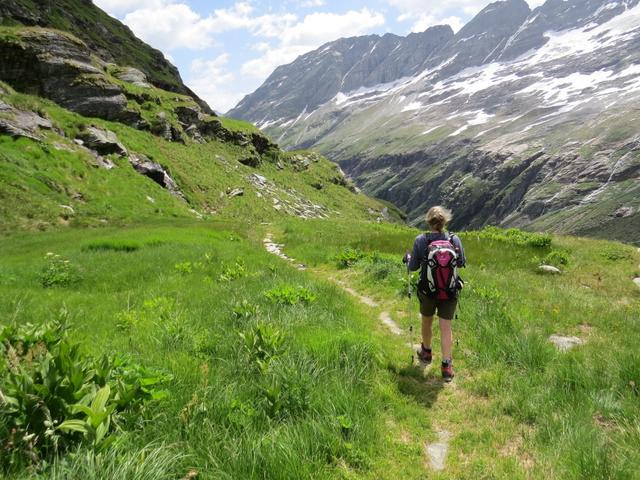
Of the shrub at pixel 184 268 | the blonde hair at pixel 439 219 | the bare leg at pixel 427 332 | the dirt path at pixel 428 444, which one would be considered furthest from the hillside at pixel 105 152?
the blonde hair at pixel 439 219

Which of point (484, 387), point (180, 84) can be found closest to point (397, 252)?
point (484, 387)

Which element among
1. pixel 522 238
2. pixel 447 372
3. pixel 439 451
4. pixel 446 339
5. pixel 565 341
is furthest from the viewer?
pixel 522 238

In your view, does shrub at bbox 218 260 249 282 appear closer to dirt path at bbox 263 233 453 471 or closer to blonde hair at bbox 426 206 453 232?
dirt path at bbox 263 233 453 471

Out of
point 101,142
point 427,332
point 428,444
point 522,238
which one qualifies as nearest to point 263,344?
point 428,444

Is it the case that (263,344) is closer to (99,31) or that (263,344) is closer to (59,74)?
(59,74)

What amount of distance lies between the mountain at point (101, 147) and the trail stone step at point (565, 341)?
90.3 ft

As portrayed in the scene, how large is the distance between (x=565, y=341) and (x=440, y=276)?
3.76 metres

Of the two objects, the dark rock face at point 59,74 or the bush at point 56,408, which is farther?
the dark rock face at point 59,74

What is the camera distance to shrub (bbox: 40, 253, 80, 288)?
12539mm

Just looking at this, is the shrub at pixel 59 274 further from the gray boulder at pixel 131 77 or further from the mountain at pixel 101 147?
the gray boulder at pixel 131 77

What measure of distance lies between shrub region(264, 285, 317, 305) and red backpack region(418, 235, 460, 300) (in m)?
3.50

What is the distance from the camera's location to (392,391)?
6.45 meters

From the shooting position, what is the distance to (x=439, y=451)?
5195 mm

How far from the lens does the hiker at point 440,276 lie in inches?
291
